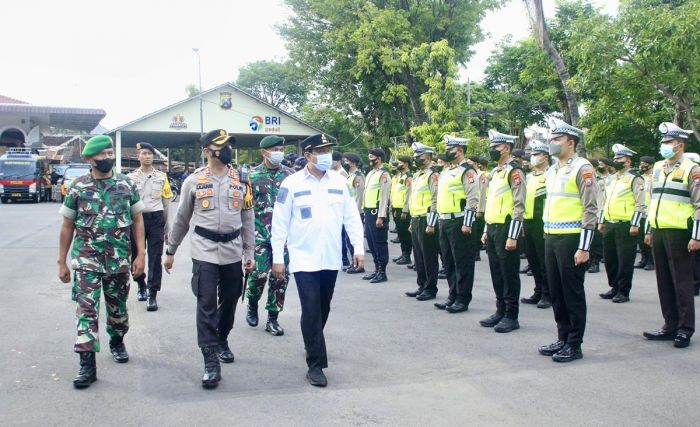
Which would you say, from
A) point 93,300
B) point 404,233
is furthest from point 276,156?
point 404,233

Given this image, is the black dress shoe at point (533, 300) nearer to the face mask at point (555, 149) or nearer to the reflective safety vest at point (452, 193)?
the reflective safety vest at point (452, 193)

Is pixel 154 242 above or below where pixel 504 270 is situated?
above

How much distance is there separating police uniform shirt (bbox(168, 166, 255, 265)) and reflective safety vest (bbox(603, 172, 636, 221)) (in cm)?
632

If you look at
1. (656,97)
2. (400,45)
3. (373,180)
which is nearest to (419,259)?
(373,180)

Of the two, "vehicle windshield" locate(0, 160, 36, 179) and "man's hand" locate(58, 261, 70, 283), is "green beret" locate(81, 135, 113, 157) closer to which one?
"man's hand" locate(58, 261, 70, 283)

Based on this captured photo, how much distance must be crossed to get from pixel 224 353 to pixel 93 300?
3.86ft

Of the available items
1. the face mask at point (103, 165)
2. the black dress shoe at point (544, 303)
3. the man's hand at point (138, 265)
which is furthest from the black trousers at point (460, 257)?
the face mask at point (103, 165)

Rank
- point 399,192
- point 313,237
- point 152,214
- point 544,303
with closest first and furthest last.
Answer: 1. point 313,237
2. point 152,214
3. point 544,303
4. point 399,192

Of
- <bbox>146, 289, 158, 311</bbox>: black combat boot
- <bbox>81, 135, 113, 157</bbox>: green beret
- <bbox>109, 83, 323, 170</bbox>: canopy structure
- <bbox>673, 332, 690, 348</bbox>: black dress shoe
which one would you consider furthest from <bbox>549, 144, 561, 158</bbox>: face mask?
<bbox>109, 83, 323, 170</bbox>: canopy structure

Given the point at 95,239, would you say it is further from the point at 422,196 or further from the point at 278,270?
the point at 422,196

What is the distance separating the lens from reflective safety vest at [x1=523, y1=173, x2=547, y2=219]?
333 inches

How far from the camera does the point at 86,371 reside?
4941mm

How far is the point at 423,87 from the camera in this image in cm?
2917

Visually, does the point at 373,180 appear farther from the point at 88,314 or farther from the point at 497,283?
the point at 88,314
